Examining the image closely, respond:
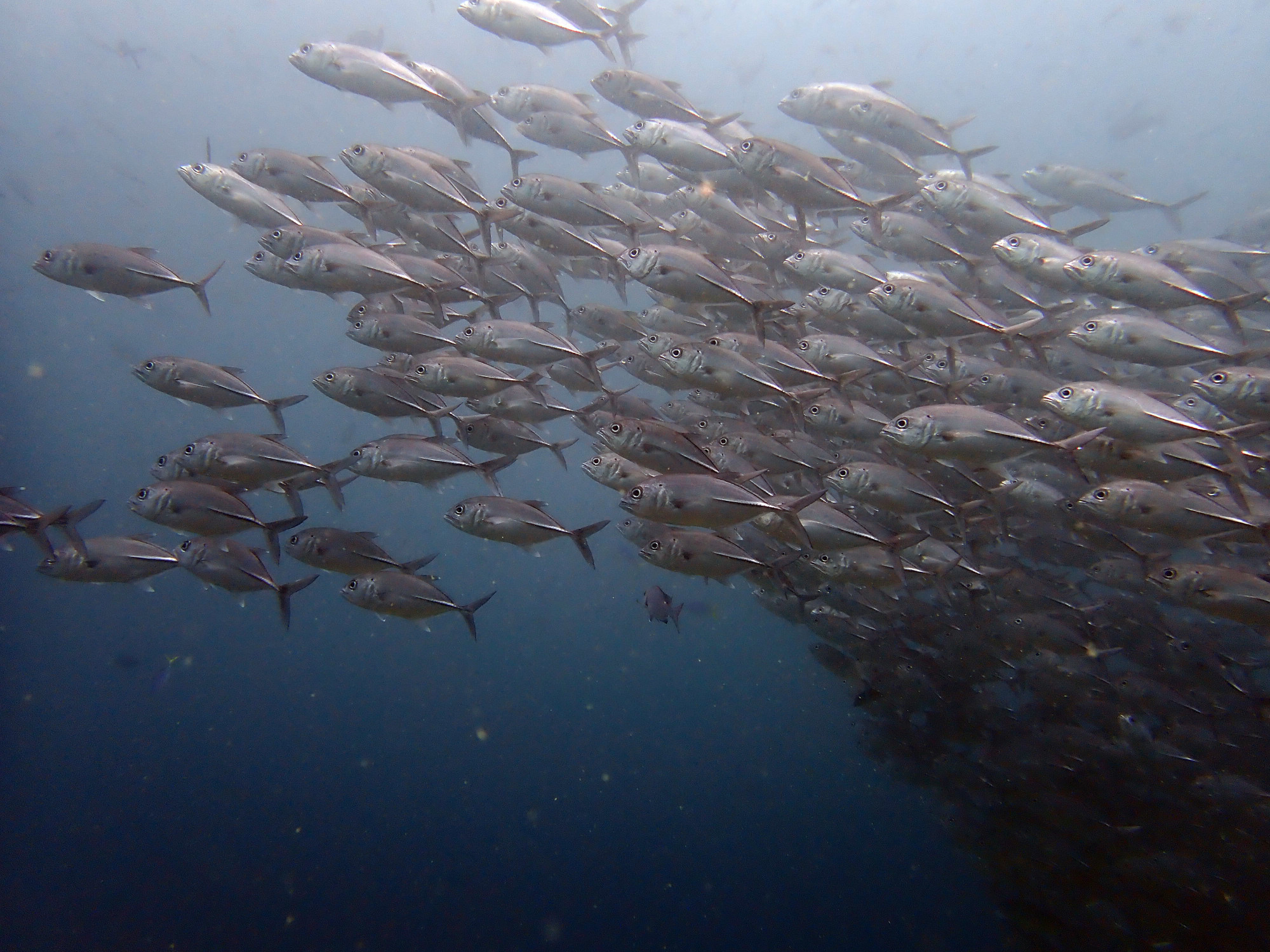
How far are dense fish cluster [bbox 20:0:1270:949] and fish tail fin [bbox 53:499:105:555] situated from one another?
25 mm

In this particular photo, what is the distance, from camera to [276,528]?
3.71 meters

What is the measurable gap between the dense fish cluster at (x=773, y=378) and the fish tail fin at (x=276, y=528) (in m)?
0.04

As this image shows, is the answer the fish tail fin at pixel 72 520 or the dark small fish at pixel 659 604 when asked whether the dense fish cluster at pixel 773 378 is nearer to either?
the fish tail fin at pixel 72 520

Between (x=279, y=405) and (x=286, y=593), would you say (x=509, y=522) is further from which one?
(x=279, y=405)

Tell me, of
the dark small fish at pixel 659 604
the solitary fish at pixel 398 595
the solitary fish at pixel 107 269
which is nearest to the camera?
the solitary fish at pixel 107 269

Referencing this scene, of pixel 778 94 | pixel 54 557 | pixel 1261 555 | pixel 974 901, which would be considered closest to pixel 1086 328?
pixel 1261 555

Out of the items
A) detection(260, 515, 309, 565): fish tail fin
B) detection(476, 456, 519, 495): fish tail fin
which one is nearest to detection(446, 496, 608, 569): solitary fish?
detection(476, 456, 519, 495): fish tail fin

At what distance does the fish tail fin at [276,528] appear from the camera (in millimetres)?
3545

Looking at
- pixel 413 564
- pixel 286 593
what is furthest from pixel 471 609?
pixel 286 593

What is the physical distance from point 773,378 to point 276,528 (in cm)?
326

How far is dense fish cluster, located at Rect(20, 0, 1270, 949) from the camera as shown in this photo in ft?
11.5

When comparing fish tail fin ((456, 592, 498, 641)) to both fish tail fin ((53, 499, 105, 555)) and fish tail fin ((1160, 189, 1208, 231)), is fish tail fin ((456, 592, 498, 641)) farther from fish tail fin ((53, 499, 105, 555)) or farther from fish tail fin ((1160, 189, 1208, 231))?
fish tail fin ((1160, 189, 1208, 231))

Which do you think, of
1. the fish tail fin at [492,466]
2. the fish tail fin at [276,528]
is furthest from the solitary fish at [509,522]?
the fish tail fin at [276,528]

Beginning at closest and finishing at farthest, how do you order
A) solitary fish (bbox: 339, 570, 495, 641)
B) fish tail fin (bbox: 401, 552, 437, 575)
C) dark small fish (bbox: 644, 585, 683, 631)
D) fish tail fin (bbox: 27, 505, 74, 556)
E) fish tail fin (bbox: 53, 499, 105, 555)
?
fish tail fin (bbox: 27, 505, 74, 556) → fish tail fin (bbox: 53, 499, 105, 555) → solitary fish (bbox: 339, 570, 495, 641) → fish tail fin (bbox: 401, 552, 437, 575) → dark small fish (bbox: 644, 585, 683, 631)
